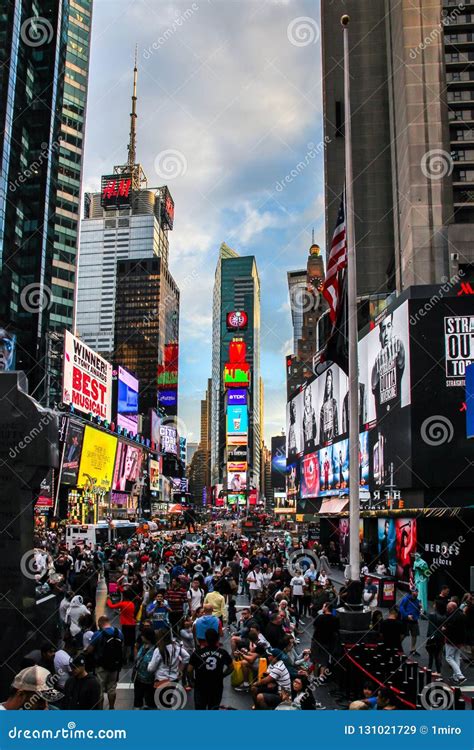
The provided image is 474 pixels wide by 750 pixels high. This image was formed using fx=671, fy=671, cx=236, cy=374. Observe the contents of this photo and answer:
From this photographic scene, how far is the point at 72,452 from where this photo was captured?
64.2 meters

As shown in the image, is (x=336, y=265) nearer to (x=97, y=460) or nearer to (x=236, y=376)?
(x=97, y=460)

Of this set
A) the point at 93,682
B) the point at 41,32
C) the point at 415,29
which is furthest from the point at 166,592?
the point at 41,32

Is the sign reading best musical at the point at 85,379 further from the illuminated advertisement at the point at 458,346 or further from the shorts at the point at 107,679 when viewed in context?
the shorts at the point at 107,679

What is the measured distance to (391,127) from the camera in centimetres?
6788

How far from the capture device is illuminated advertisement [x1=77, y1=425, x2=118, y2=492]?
68312 millimetres

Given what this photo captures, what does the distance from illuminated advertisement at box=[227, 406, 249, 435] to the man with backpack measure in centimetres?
15062

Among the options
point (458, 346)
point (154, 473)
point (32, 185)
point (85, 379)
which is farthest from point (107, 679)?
point (154, 473)

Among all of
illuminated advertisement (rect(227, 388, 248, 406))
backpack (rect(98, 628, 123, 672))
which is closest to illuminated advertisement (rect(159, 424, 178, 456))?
illuminated advertisement (rect(227, 388, 248, 406))

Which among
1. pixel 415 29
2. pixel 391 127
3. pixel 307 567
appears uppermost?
pixel 415 29

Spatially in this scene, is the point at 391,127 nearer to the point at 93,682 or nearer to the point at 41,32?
the point at 41,32

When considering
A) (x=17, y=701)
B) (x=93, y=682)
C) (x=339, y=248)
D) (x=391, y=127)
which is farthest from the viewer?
(x=391, y=127)

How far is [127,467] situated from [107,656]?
259 ft

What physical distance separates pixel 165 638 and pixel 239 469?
15470 cm

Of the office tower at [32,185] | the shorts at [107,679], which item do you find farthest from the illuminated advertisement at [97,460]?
the shorts at [107,679]
